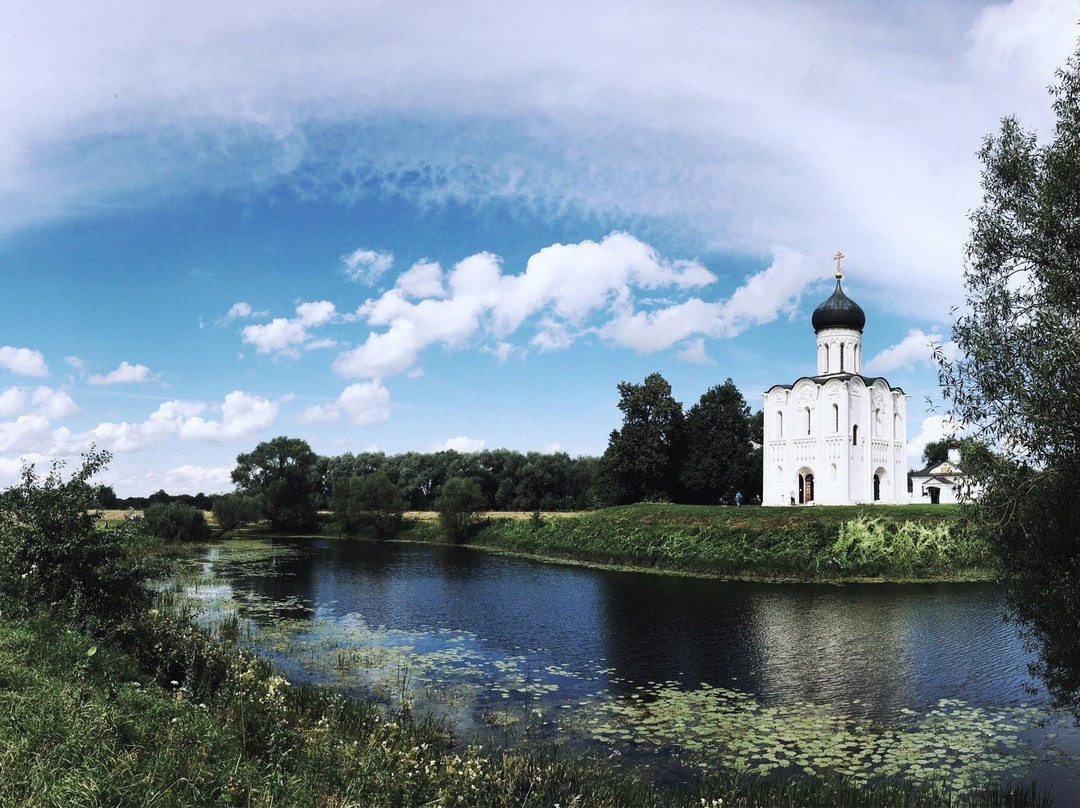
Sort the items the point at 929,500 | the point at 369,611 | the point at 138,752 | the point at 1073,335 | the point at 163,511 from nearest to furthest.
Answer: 1. the point at 138,752
2. the point at 1073,335
3. the point at 369,611
4. the point at 163,511
5. the point at 929,500

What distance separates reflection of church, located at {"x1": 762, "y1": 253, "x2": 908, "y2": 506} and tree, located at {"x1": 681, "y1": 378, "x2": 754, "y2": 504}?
3379 mm

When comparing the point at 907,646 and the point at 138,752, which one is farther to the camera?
the point at 907,646

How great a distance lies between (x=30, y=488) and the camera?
13.5m

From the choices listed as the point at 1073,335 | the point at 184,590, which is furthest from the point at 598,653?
the point at 184,590

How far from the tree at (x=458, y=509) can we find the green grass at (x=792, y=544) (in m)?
13.1

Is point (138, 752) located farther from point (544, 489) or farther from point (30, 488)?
point (544, 489)

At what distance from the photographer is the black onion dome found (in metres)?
53.4

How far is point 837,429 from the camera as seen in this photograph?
52.0 meters

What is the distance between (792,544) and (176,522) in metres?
42.2

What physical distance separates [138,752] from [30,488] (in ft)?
29.6

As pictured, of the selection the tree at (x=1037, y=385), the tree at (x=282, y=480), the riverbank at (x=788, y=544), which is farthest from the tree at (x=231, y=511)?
the tree at (x=1037, y=385)

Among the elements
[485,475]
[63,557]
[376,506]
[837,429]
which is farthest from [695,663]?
[485,475]

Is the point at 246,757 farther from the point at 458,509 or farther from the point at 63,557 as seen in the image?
the point at 458,509

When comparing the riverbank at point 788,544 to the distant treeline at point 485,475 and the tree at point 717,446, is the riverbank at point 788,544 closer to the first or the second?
the tree at point 717,446
